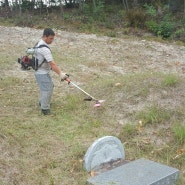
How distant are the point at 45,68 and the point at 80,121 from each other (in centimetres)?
108

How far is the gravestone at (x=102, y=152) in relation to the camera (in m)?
4.80

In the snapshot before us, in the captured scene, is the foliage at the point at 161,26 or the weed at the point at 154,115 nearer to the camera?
the weed at the point at 154,115

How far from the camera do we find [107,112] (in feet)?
21.5

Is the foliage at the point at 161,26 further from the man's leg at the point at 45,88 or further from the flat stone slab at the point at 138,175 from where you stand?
the flat stone slab at the point at 138,175

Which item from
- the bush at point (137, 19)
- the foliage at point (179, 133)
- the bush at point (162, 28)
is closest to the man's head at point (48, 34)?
the foliage at point (179, 133)

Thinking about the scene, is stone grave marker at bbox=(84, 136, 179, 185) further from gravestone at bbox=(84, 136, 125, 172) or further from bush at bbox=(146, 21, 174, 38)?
bush at bbox=(146, 21, 174, 38)

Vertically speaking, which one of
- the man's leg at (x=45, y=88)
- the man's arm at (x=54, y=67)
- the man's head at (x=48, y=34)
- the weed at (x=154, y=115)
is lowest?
the weed at (x=154, y=115)

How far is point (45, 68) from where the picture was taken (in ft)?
21.5

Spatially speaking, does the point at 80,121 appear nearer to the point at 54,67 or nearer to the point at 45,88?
the point at 45,88

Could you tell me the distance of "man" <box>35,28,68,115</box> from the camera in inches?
249

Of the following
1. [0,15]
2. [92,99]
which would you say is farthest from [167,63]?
[0,15]

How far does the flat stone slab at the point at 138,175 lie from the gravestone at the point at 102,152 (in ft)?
1.06

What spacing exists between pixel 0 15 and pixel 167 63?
8882 millimetres

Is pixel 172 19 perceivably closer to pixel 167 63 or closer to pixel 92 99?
pixel 167 63
